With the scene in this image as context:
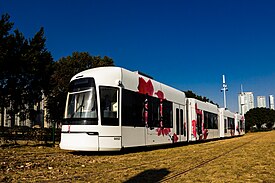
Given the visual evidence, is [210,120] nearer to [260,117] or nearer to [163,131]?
[163,131]

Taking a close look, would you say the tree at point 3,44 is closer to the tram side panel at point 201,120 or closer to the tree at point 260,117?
the tram side panel at point 201,120

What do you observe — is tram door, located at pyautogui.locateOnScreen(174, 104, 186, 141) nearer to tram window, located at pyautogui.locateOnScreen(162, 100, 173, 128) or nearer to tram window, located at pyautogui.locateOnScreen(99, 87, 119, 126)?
tram window, located at pyautogui.locateOnScreen(162, 100, 173, 128)

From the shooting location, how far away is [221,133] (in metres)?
28.2

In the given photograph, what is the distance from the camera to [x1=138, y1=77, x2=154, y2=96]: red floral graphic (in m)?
13.2

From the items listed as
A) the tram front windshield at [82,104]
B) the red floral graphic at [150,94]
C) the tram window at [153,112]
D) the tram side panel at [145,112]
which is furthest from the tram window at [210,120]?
the tram front windshield at [82,104]

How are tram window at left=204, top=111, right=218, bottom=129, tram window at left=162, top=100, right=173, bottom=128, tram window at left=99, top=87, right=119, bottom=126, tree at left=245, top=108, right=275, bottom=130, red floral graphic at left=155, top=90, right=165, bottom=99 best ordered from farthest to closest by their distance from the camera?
tree at left=245, top=108, right=275, bottom=130 → tram window at left=204, top=111, right=218, bottom=129 → tram window at left=162, top=100, right=173, bottom=128 → red floral graphic at left=155, top=90, right=165, bottom=99 → tram window at left=99, top=87, right=119, bottom=126

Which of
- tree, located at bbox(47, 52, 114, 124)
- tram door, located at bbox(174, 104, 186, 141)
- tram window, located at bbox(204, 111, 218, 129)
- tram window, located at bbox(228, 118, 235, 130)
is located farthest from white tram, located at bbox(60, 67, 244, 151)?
tram window, located at bbox(228, 118, 235, 130)

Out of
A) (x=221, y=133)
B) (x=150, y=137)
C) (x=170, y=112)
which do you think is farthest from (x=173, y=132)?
(x=221, y=133)

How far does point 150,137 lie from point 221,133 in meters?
16.6

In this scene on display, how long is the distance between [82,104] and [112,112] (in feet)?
3.84

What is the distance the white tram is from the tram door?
202 centimetres

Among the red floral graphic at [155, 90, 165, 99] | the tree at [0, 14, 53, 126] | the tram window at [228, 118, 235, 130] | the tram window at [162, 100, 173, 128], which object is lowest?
the tram window at [228, 118, 235, 130]

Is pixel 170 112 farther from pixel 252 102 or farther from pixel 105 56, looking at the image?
pixel 252 102

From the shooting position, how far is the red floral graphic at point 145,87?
1321cm
